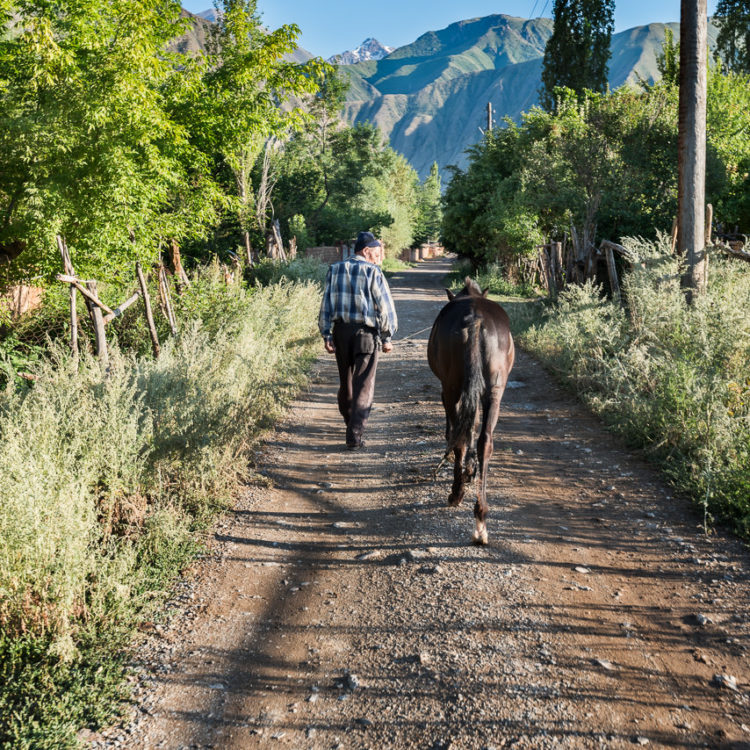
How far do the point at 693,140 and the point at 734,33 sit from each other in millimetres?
37432

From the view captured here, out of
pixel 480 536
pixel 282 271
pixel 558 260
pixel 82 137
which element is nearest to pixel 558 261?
pixel 558 260

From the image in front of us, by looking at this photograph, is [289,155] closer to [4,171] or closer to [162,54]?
[162,54]

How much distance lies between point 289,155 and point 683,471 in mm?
40847

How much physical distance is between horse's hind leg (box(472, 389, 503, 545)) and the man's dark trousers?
79.3 inches

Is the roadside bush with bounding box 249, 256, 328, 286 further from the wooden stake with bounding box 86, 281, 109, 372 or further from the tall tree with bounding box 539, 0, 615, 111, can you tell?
the tall tree with bounding box 539, 0, 615, 111

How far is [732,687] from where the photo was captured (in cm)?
288

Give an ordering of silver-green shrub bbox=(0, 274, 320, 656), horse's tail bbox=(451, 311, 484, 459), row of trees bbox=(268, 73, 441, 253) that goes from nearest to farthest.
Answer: silver-green shrub bbox=(0, 274, 320, 656) → horse's tail bbox=(451, 311, 484, 459) → row of trees bbox=(268, 73, 441, 253)

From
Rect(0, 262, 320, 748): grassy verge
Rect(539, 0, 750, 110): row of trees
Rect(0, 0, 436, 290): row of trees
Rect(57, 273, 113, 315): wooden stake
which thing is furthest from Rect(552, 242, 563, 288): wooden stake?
Rect(539, 0, 750, 110): row of trees

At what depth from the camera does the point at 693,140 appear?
8.93m

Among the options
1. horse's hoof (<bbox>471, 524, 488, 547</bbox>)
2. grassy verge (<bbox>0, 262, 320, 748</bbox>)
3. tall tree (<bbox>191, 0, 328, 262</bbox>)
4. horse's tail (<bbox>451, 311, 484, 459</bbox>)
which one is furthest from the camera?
tall tree (<bbox>191, 0, 328, 262</bbox>)

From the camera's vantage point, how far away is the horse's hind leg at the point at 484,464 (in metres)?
4.37

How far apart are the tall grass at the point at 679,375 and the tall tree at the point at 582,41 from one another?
A: 100ft

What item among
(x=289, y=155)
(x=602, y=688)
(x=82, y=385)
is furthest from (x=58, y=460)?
(x=289, y=155)

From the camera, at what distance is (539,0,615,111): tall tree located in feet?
115
